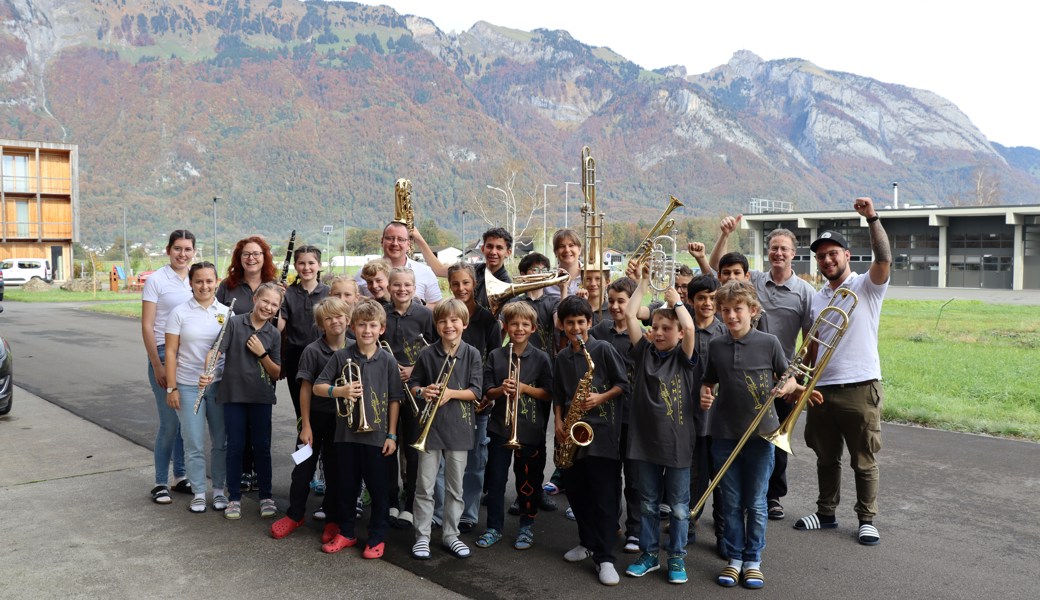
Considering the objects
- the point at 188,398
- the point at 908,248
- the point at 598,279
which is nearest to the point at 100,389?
the point at 188,398

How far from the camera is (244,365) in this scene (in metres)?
6.11

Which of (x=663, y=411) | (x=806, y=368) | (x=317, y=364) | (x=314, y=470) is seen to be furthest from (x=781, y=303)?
(x=314, y=470)

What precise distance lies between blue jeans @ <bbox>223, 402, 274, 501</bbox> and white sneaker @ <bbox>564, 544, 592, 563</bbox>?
8.06ft

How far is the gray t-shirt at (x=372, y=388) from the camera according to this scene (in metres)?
5.48

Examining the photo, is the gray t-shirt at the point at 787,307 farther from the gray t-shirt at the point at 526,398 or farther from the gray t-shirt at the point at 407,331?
the gray t-shirt at the point at 407,331

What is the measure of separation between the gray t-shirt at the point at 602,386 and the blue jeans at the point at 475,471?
82 cm

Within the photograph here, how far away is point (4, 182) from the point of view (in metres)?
52.1

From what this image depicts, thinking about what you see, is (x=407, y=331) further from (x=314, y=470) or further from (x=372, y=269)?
(x=314, y=470)

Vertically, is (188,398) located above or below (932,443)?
above

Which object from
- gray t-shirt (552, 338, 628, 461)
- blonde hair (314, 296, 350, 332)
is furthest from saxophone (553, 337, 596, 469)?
blonde hair (314, 296, 350, 332)

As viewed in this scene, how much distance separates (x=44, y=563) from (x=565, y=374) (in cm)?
360

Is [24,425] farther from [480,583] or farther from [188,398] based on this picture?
[480,583]

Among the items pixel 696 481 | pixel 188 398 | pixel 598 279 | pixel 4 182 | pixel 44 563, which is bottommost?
pixel 44 563

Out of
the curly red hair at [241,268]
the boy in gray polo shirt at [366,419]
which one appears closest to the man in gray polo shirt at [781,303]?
the boy in gray polo shirt at [366,419]
